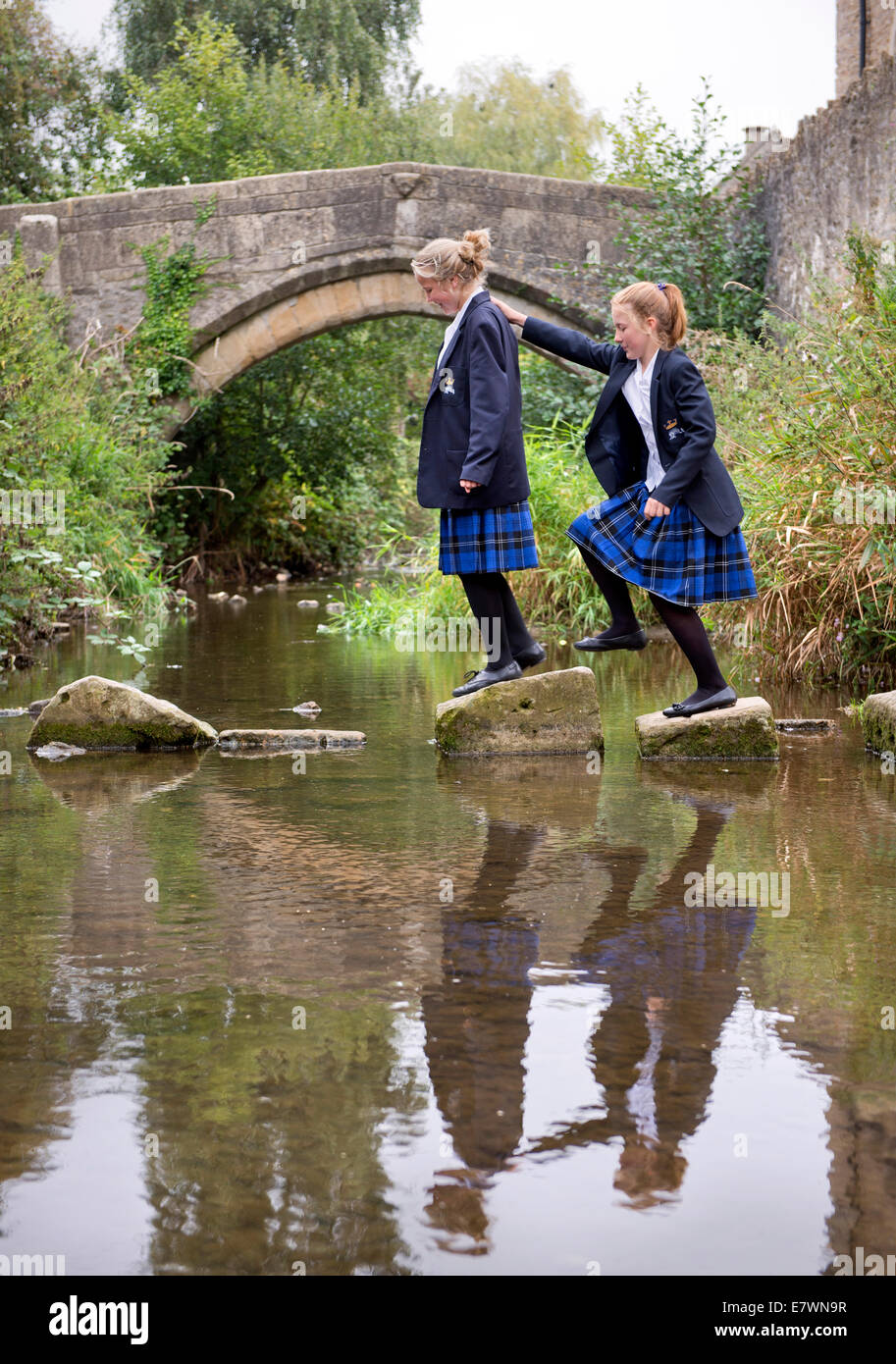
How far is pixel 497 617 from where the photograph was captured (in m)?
5.39

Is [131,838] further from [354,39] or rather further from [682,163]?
[354,39]

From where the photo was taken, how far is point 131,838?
4.02 m

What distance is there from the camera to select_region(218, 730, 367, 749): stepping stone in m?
5.62

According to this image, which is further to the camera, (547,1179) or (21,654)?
(21,654)

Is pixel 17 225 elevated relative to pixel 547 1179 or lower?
elevated

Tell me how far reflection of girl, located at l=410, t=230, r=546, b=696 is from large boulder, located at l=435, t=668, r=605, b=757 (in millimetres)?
366

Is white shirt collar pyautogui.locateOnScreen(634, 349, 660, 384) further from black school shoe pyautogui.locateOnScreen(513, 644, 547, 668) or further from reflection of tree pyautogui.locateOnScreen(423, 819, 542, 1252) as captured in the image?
reflection of tree pyautogui.locateOnScreen(423, 819, 542, 1252)

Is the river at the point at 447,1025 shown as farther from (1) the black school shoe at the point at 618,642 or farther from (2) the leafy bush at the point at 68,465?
(2) the leafy bush at the point at 68,465

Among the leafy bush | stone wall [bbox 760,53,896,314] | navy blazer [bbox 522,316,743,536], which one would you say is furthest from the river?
stone wall [bbox 760,53,896,314]
